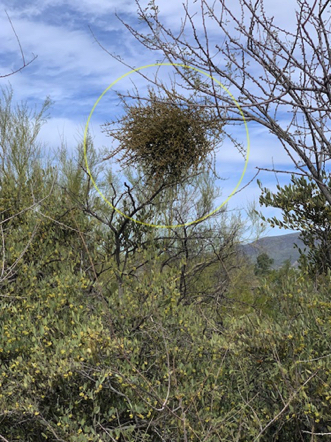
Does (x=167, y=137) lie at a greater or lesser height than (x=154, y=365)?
greater

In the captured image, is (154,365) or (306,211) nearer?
(154,365)

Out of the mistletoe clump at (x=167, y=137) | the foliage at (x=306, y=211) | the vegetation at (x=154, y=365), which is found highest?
the mistletoe clump at (x=167, y=137)

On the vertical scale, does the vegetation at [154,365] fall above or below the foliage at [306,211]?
below

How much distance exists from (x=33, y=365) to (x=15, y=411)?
34 cm

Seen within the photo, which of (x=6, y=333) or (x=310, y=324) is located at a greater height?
(x=6, y=333)

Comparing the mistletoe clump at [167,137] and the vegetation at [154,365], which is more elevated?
the mistletoe clump at [167,137]

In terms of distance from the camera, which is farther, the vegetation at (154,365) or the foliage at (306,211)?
the foliage at (306,211)

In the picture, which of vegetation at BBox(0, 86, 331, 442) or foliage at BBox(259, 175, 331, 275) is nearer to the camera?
vegetation at BBox(0, 86, 331, 442)

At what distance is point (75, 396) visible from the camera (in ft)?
10.7

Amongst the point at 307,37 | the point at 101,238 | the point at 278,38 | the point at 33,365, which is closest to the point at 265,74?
the point at 278,38

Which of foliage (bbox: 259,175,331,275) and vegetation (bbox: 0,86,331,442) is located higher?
foliage (bbox: 259,175,331,275)

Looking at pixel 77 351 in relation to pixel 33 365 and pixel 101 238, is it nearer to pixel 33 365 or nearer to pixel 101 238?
pixel 33 365

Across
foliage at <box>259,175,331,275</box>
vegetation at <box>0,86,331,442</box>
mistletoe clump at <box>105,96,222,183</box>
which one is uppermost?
mistletoe clump at <box>105,96,222,183</box>

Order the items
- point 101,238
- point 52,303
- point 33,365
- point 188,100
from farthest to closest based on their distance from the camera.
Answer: point 101,238
point 188,100
point 52,303
point 33,365
